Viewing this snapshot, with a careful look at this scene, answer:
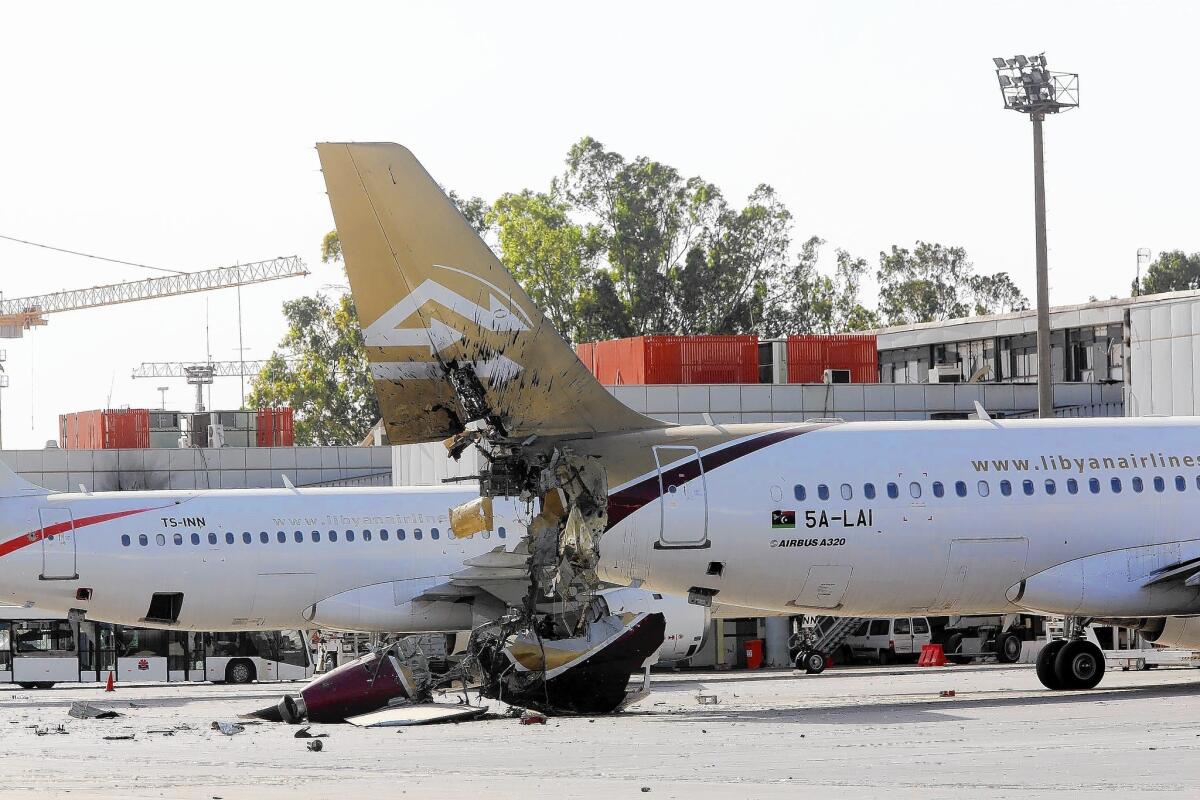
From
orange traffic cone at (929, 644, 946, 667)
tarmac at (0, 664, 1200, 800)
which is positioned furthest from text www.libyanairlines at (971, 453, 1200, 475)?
orange traffic cone at (929, 644, 946, 667)

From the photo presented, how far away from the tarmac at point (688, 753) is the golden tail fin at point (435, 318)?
420cm

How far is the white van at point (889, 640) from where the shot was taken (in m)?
54.3

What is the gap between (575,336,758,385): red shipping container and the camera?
5509cm

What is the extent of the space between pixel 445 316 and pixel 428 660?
4754 mm

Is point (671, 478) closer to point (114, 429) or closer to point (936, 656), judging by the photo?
point (936, 656)

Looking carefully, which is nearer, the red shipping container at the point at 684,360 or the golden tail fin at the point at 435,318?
the golden tail fin at the point at 435,318

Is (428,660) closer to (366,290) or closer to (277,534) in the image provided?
(366,290)

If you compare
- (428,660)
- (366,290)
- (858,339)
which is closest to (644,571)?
(428,660)

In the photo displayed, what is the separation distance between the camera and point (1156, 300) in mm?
65062

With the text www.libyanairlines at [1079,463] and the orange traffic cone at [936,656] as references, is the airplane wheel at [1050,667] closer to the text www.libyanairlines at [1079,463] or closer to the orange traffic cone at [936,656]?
the text www.libyanairlines at [1079,463]

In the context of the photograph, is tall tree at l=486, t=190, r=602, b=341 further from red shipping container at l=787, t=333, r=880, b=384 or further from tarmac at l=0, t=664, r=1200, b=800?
tarmac at l=0, t=664, r=1200, b=800

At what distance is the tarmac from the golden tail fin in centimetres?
420

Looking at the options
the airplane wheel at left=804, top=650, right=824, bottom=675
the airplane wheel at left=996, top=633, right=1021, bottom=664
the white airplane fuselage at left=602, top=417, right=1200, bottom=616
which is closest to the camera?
the white airplane fuselage at left=602, top=417, right=1200, bottom=616

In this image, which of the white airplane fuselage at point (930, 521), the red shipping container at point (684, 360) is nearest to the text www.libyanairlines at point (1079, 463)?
the white airplane fuselage at point (930, 521)
